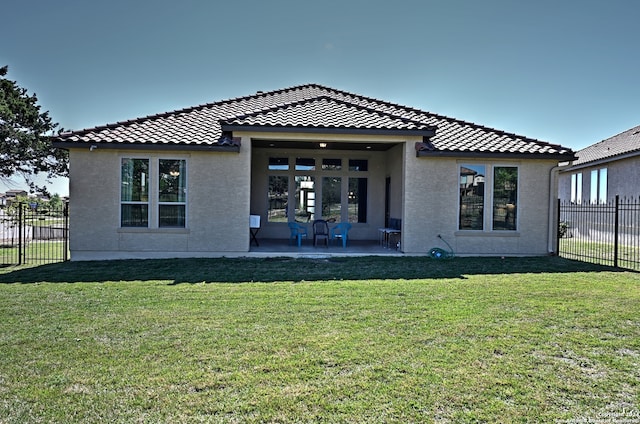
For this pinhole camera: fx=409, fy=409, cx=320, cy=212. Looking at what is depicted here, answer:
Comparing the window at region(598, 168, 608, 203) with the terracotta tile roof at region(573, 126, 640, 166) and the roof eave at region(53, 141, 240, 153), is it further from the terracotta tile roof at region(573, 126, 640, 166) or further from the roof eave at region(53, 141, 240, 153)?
the roof eave at region(53, 141, 240, 153)

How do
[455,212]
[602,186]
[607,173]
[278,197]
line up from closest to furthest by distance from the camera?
[455,212]
[278,197]
[607,173]
[602,186]

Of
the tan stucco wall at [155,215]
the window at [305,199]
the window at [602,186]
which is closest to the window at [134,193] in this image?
the tan stucco wall at [155,215]

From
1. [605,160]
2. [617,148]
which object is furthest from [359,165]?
[617,148]

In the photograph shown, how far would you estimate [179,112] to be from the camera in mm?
14898

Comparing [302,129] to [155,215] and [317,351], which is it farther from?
[317,351]

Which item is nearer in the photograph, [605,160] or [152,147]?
[152,147]

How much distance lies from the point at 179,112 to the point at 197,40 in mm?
3370

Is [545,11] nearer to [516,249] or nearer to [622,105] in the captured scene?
[516,249]

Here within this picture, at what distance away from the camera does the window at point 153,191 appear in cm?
1204

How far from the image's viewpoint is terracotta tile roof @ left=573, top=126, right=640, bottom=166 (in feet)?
65.7

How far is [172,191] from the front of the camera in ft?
39.9

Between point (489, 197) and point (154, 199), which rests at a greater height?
point (489, 197)

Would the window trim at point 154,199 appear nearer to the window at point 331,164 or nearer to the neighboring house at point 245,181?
the neighboring house at point 245,181

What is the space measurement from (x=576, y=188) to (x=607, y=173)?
145 inches
